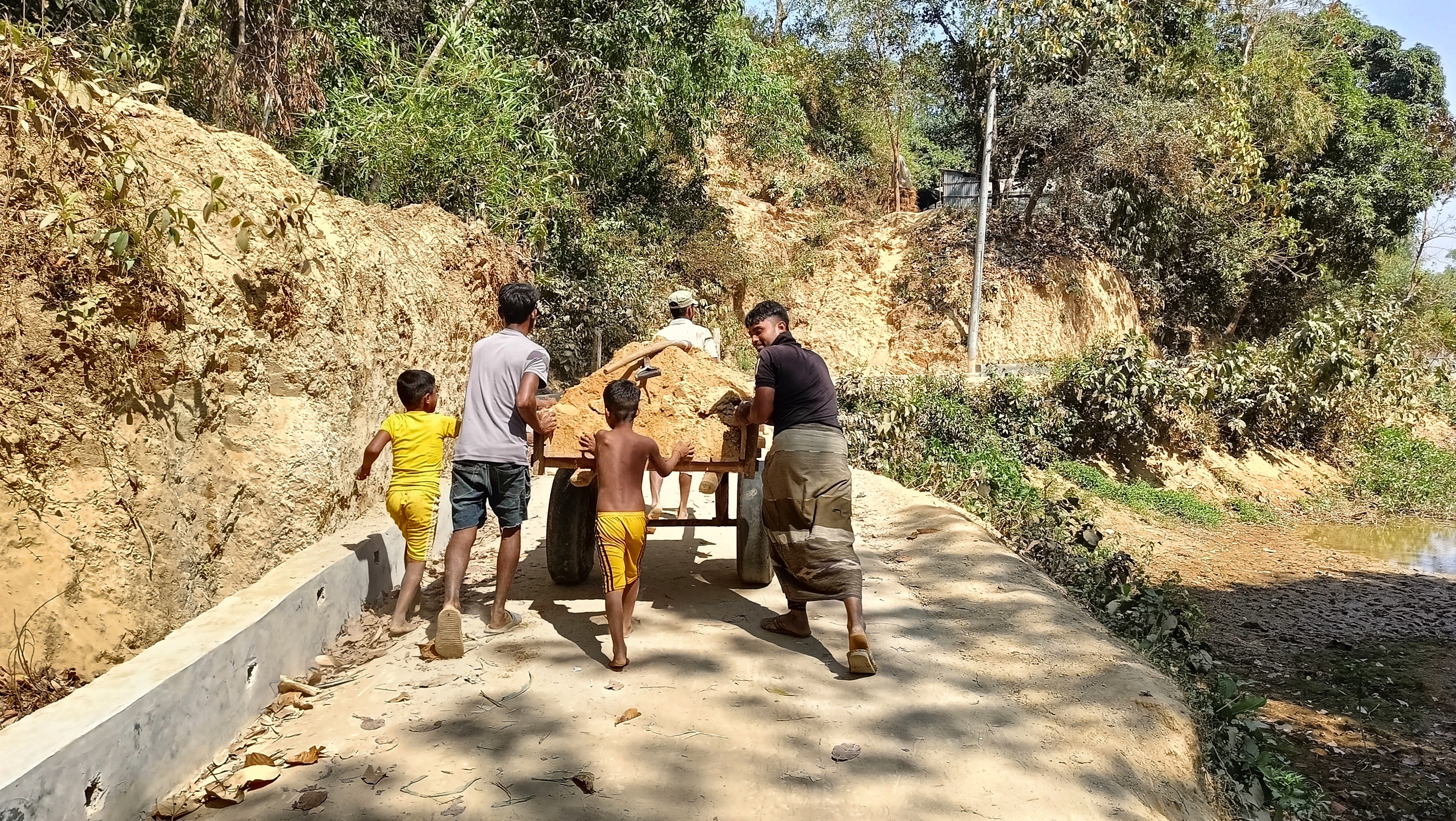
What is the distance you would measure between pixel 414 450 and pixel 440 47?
7221 millimetres

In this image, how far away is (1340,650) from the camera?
9.98m

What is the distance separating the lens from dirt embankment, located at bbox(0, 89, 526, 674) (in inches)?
148

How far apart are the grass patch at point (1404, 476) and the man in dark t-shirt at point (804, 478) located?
57.1 feet

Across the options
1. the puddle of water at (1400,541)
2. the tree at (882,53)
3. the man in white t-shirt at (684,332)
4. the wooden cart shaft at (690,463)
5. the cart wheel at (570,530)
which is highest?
the tree at (882,53)

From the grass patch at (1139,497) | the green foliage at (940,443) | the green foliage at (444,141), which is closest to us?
the green foliage at (444,141)

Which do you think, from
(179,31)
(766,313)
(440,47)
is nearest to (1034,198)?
(440,47)

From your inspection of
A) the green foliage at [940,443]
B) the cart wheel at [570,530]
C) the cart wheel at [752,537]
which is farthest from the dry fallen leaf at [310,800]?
the green foliage at [940,443]

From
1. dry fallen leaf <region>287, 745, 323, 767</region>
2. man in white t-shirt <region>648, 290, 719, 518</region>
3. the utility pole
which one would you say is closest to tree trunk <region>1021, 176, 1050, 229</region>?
the utility pole

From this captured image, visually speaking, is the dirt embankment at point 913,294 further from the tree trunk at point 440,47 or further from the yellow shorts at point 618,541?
the yellow shorts at point 618,541

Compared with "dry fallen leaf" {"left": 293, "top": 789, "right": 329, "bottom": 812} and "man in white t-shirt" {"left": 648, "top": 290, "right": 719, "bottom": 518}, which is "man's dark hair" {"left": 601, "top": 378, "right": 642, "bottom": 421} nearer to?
"man in white t-shirt" {"left": 648, "top": 290, "right": 719, "bottom": 518}

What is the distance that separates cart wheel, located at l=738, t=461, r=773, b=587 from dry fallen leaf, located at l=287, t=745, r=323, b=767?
9.75 ft

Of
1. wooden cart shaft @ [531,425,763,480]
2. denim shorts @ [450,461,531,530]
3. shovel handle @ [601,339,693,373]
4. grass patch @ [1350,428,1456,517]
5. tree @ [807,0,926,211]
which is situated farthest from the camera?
tree @ [807,0,926,211]

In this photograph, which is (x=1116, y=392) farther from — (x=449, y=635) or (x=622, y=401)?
(x=449, y=635)

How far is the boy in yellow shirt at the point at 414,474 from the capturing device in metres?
5.14
